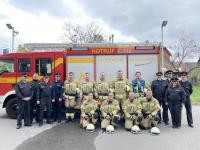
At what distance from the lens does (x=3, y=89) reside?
13969 millimetres

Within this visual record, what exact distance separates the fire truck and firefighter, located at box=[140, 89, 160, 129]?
1.49 metres

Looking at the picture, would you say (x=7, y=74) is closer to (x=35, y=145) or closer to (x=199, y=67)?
(x=35, y=145)

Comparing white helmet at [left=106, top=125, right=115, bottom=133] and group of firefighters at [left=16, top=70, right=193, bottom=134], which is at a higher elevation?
group of firefighters at [left=16, top=70, right=193, bottom=134]

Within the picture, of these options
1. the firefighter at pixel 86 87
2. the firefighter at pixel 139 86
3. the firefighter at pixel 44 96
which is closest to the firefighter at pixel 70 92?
the firefighter at pixel 86 87

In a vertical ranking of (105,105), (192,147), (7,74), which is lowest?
(192,147)

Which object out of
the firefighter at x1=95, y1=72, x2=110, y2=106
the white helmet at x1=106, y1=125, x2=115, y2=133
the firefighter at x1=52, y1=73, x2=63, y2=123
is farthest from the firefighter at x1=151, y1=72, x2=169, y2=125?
the firefighter at x1=52, y1=73, x2=63, y2=123

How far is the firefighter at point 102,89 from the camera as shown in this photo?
12504 millimetres

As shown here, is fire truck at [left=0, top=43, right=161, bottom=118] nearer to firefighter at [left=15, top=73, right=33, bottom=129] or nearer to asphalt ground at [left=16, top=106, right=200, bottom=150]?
A: firefighter at [left=15, top=73, right=33, bottom=129]

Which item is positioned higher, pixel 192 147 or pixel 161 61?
pixel 161 61

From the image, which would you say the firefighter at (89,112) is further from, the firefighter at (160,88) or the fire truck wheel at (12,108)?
the fire truck wheel at (12,108)

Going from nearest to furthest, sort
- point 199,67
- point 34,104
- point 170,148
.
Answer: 1. point 170,148
2. point 34,104
3. point 199,67

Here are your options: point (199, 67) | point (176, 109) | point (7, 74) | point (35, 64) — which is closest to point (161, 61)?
point (176, 109)

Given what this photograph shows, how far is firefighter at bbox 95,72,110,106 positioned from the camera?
1250 cm

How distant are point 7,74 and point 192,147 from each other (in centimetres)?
739
